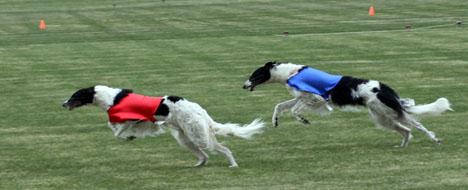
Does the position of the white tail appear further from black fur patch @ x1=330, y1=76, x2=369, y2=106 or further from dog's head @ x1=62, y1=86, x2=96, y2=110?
dog's head @ x1=62, y1=86, x2=96, y2=110

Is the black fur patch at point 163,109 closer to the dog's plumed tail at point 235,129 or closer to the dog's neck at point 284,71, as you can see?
the dog's plumed tail at point 235,129

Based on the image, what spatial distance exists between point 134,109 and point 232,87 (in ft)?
28.5

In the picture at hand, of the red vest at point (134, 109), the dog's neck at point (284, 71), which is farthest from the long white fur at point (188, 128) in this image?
the dog's neck at point (284, 71)

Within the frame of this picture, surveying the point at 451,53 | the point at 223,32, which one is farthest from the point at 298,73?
the point at 223,32

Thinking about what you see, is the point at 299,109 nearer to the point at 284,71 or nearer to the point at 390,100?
the point at 284,71

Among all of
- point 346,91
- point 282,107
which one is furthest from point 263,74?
point 346,91

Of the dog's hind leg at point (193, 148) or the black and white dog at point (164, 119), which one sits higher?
the black and white dog at point (164, 119)

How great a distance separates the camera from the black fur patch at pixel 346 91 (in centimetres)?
1417

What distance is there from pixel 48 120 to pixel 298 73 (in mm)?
5253

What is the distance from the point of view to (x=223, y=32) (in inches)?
1460

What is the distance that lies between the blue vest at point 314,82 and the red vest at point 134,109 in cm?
A: 263

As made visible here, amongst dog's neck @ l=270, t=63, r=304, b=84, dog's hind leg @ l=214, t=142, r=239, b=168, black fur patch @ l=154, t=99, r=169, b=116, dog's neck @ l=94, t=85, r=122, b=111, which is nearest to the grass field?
dog's hind leg @ l=214, t=142, r=239, b=168

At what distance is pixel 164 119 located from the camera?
1279 cm

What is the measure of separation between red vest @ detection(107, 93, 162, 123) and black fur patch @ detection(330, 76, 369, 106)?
9.33ft
